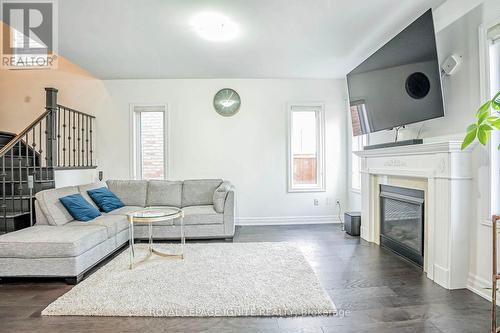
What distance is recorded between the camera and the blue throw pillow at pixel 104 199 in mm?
3764

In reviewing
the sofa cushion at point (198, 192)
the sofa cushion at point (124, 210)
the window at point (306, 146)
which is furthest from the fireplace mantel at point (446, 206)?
the sofa cushion at point (124, 210)

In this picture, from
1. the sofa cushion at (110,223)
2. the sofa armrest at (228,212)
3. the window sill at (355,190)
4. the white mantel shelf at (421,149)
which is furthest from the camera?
the window sill at (355,190)

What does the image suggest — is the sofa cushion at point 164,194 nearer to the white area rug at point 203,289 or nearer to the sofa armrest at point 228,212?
the sofa armrest at point 228,212

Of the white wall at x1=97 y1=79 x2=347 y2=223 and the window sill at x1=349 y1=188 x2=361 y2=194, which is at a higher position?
the white wall at x1=97 y1=79 x2=347 y2=223

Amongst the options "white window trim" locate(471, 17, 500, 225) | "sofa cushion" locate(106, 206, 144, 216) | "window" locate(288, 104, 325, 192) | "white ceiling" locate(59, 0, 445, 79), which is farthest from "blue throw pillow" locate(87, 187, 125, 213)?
"white window trim" locate(471, 17, 500, 225)

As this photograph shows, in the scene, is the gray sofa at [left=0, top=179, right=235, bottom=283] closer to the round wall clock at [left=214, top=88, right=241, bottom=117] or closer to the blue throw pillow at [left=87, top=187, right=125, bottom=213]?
the blue throw pillow at [left=87, top=187, right=125, bottom=213]

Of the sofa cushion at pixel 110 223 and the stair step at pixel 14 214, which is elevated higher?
the stair step at pixel 14 214

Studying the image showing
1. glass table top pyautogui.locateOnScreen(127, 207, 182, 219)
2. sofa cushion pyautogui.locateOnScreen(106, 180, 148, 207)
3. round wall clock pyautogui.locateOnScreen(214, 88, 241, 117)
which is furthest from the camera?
round wall clock pyautogui.locateOnScreen(214, 88, 241, 117)

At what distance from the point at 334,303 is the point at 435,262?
1.14 meters

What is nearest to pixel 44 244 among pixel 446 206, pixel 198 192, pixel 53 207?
pixel 53 207

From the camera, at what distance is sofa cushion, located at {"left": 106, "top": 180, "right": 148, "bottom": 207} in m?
4.29

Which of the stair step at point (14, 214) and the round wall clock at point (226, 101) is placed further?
the round wall clock at point (226, 101)

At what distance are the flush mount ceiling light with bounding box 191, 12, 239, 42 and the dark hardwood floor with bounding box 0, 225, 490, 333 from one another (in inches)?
109

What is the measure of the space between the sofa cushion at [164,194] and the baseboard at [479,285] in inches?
142
